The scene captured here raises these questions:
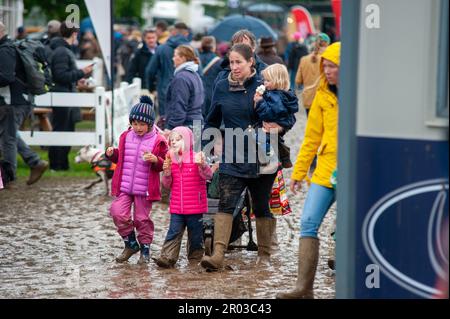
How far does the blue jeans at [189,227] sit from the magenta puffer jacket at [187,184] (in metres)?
0.08

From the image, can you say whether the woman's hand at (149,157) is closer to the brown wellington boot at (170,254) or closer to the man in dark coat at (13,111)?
the brown wellington boot at (170,254)

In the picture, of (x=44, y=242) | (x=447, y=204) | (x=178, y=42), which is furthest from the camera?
(x=178, y=42)

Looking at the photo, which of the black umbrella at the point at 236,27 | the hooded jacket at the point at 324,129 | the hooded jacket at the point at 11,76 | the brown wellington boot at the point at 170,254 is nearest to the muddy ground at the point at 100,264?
the brown wellington boot at the point at 170,254

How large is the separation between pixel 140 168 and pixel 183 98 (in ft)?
8.16

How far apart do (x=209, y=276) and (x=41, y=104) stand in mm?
7916

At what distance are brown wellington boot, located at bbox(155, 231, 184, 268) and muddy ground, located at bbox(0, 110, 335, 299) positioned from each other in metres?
0.07

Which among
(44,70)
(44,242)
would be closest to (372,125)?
(44,242)

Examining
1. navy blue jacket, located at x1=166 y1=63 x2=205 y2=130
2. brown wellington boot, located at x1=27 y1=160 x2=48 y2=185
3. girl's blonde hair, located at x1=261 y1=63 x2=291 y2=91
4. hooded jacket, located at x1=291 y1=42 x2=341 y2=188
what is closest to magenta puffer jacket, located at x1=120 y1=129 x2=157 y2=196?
girl's blonde hair, located at x1=261 y1=63 x2=291 y2=91

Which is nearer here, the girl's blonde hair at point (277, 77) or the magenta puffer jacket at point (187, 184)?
the girl's blonde hair at point (277, 77)

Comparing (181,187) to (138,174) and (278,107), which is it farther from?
(278,107)

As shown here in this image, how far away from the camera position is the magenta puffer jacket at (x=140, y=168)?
31.4 ft

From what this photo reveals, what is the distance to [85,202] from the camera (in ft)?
45.5

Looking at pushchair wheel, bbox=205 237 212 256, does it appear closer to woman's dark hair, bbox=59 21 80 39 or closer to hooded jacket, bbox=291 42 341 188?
hooded jacket, bbox=291 42 341 188

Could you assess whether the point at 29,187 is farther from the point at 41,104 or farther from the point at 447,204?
the point at 447,204
